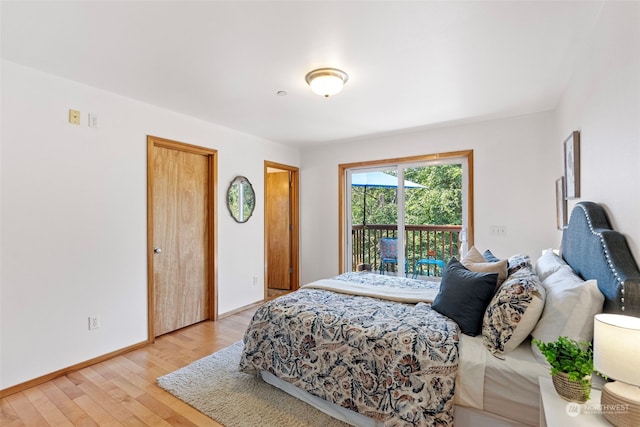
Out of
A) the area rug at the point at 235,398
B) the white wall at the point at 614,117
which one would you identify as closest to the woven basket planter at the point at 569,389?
the white wall at the point at 614,117

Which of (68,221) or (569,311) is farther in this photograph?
(68,221)

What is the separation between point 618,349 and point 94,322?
340cm

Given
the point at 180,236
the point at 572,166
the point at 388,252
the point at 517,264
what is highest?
the point at 572,166

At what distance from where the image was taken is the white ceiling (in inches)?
64.9

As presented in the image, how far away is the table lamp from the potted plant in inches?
2.4

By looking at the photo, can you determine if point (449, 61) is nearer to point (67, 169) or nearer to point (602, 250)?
point (602, 250)

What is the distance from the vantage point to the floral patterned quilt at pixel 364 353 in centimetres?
155

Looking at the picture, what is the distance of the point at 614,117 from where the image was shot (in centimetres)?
145

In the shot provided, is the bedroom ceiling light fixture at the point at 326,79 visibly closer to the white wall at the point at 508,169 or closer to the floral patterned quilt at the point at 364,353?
the floral patterned quilt at the point at 364,353

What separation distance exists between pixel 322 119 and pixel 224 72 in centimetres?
141

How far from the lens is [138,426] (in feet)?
6.07

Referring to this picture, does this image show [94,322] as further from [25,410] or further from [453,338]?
[453,338]

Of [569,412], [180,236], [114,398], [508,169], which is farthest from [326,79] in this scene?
[114,398]

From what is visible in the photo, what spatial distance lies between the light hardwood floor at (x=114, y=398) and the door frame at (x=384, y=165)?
91.8 inches
